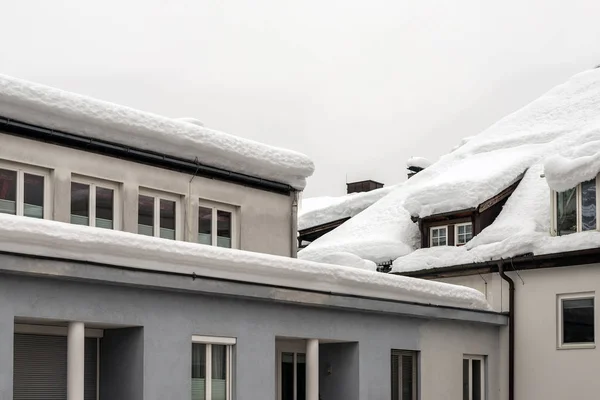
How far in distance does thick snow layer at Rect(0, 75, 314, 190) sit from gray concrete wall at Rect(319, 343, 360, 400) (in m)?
4.05

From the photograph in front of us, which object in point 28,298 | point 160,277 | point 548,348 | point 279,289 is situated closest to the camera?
point 28,298

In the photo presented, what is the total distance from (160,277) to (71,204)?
10.2 feet

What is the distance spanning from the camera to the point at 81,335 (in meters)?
12.9

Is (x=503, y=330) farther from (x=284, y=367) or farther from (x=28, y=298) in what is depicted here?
(x=28, y=298)

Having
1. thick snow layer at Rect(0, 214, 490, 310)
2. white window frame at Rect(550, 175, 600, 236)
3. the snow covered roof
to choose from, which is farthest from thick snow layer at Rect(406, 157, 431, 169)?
thick snow layer at Rect(0, 214, 490, 310)

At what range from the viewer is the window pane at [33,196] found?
50.5 ft

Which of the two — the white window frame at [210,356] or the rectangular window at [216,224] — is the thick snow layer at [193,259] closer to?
the white window frame at [210,356]

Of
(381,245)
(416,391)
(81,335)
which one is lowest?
(416,391)

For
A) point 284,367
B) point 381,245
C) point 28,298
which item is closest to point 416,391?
point 284,367

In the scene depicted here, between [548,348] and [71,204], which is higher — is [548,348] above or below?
below

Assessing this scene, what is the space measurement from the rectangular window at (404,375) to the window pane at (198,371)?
5.04 m

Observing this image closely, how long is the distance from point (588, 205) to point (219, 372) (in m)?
9.95

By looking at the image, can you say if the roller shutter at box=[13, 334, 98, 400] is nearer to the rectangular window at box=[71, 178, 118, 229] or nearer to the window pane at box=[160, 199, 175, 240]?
the rectangular window at box=[71, 178, 118, 229]

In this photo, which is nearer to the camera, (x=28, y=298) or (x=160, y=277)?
(x=28, y=298)
